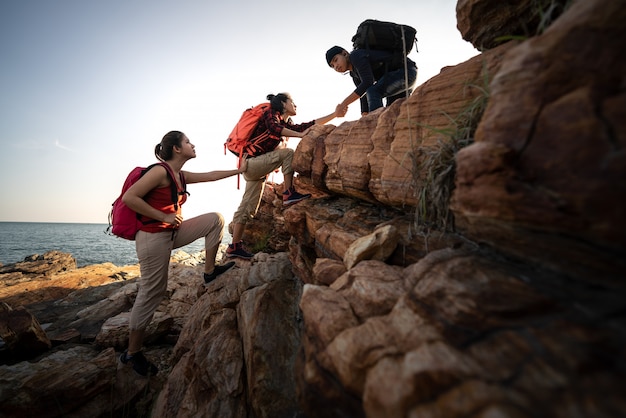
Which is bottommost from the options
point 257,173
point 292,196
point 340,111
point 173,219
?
point 292,196

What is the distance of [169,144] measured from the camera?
486 cm

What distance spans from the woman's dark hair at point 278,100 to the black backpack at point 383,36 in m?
2.17

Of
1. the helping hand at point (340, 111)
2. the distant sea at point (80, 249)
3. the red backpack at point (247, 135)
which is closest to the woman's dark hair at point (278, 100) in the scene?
the red backpack at point (247, 135)

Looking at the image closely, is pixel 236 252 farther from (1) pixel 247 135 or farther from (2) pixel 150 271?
(1) pixel 247 135

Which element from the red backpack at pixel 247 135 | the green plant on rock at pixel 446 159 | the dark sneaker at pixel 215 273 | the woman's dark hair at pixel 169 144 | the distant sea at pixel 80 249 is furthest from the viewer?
the distant sea at pixel 80 249

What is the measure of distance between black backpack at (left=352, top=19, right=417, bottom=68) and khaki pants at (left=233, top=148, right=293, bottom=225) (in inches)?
123

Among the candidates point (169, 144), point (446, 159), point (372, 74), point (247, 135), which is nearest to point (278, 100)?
point (247, 135)

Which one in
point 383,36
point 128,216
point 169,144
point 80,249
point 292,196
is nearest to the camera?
point 128,216

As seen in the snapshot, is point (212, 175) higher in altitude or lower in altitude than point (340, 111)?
lower

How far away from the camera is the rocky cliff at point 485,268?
1229 mm

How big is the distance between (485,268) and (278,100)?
5726 millimetres

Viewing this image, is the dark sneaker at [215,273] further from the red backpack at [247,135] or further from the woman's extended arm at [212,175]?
the red backpack at [247,135]

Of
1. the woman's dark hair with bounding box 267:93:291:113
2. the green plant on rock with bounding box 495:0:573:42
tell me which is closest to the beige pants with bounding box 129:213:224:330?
the woman's dark hair with bounding box 267:93:291:113

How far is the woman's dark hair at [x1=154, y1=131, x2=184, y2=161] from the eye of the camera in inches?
191
